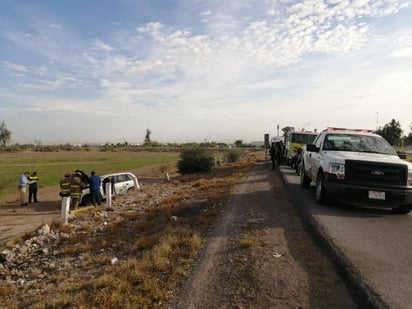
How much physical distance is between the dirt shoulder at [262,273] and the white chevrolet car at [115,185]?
38.2ft

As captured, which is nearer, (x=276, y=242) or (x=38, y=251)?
(x=276, y=242)

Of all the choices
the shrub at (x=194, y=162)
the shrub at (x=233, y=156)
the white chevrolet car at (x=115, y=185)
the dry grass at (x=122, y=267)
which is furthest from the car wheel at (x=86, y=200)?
the shrub at (x=233, y=156)

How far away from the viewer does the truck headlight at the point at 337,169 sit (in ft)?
25.0

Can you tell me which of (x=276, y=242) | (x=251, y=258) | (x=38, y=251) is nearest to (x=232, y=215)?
(x=276, y=242)

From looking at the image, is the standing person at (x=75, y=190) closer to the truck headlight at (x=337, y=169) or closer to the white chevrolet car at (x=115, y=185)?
the white chevrolet car at (x=115, y=185)

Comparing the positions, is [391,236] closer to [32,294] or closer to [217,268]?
[217,268]

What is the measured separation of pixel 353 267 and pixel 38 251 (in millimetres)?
8245

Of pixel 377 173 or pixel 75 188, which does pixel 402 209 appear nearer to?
pixel 377 173

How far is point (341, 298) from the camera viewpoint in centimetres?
371

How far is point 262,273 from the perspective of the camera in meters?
4.47

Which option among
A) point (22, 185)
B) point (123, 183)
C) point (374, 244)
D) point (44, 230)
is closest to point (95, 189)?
point (123, 183)

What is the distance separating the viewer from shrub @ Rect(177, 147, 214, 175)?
1226 inches

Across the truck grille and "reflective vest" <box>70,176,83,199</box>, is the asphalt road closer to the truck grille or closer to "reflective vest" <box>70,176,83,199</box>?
the truck grille

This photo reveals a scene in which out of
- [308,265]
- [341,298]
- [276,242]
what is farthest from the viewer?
[276,242]
